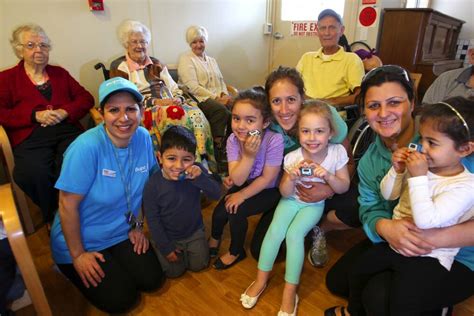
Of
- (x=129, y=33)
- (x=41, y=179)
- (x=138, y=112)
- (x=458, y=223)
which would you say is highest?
(x=129, y=33)

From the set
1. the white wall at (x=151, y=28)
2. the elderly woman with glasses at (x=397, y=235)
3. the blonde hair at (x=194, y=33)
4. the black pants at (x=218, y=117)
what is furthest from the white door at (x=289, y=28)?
the elderly woman with glasses at (x=397, y=235)

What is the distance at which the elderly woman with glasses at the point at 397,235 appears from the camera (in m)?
1.09

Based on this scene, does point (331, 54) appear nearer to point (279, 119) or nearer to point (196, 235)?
point (279, 119)

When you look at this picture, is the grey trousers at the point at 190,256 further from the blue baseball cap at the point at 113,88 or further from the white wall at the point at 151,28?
the white wall at the point at 151,28

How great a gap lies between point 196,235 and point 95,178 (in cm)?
60

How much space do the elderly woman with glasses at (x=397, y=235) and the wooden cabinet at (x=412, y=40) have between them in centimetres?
254

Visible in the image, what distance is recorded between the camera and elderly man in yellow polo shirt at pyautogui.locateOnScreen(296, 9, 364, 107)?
2.40 metres

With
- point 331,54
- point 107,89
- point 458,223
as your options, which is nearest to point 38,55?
point 107,89

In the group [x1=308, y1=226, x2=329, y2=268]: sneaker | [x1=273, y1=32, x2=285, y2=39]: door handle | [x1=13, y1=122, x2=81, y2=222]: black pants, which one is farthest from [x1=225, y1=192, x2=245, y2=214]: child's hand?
[x1=273, y1=32, x2=285, y2=39]: door handle

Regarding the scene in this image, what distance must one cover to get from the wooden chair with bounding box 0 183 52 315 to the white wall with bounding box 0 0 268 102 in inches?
77.5

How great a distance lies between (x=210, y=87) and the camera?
3.17m

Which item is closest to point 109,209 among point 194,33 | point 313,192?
point 313,192

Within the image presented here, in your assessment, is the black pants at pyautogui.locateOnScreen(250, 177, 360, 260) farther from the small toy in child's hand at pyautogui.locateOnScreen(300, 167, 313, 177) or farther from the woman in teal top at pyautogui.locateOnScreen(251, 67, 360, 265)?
the small toy in child's hand at pyautogui.locateOnScreen(300, 167, 313, 177)

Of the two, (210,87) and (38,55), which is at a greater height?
(38,55)
